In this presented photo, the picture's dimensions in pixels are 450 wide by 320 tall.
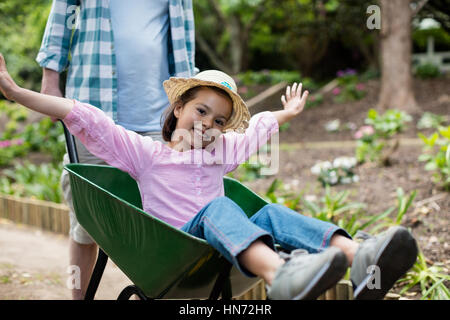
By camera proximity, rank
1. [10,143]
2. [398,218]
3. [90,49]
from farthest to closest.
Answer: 1. [10,143]
2. [398,218]
3. [90,49]

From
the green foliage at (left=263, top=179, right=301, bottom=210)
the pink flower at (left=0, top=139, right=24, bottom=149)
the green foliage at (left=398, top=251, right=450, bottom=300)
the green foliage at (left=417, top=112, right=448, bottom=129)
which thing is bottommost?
the green foliage at (left=398, top=251, right=450, bottom=300)

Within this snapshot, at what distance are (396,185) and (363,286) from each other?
2.73 m

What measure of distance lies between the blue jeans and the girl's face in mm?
330

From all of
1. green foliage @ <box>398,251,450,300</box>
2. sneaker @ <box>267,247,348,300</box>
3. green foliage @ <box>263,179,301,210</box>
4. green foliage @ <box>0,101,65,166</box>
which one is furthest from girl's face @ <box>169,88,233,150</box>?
green foliage @ <box>0,101,65,166</box>

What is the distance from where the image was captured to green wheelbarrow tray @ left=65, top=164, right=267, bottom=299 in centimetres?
147

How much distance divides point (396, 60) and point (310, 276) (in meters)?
6.76

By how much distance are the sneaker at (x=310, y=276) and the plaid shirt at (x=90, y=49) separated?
1.11 m

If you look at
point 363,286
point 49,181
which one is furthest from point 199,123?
point 49,181

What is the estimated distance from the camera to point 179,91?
6.14ft

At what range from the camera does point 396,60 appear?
7.41m

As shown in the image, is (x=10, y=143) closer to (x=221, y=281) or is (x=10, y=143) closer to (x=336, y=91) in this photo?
(x=221, y=281)

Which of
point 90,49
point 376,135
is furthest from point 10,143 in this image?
point 90,49

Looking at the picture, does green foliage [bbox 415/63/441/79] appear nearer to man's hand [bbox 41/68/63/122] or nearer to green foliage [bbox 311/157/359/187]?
green foliage [bbox 311/157/359/187]
